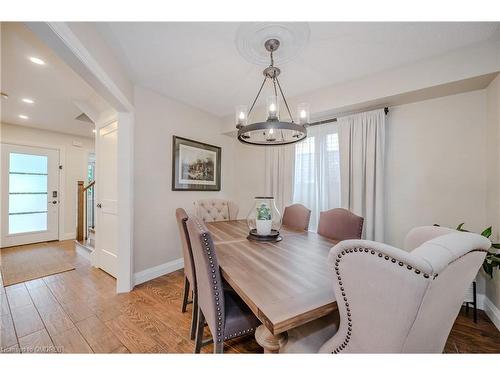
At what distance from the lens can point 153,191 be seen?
108 inches

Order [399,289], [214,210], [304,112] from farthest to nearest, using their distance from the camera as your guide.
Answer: [214,210], [304,112], [399,289]

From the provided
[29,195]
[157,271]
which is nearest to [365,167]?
[157,271]

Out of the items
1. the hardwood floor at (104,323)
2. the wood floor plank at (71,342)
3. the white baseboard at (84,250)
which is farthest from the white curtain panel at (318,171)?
the white baseboard at (84,250)

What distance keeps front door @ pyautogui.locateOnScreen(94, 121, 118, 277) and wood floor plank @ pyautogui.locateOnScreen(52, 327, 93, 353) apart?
3.40 feet

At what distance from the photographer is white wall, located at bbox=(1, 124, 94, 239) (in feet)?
13.5

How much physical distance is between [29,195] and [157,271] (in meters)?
3.55

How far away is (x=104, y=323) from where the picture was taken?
5.65 feet

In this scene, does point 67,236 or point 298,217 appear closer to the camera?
point 298,217

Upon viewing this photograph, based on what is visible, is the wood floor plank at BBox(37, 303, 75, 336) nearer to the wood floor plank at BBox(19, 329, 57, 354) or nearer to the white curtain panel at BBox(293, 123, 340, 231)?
the wood floor plank at BBox(19, 329, 57, 354)

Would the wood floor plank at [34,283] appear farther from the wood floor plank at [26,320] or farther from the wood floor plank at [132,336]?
the wood floor plank at [132,336]

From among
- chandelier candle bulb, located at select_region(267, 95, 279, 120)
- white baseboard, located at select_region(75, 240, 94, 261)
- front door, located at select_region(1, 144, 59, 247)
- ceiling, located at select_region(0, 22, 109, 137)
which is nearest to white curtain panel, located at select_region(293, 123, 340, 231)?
chandelier candle bulb, located at select_region(267, 95, 279, 120)

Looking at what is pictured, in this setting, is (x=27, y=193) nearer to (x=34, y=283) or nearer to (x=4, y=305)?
(x=34, y=283)
